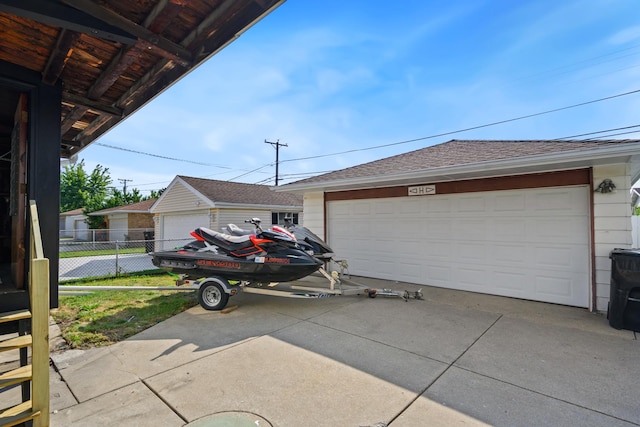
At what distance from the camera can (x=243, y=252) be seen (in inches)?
184

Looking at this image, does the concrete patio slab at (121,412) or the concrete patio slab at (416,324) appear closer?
the concrete patio slab at (121,412)

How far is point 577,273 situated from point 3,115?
8922mm

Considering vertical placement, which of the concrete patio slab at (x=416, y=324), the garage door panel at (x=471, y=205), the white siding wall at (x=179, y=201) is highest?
the white siding wall at (x=179, y=201)

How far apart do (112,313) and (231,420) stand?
3814 mm

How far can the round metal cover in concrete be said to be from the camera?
203cm

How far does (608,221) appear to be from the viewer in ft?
14.8

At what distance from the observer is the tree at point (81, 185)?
30453mm

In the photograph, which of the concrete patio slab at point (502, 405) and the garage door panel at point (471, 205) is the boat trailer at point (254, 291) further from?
the concrete patio slab at point (502, 405)

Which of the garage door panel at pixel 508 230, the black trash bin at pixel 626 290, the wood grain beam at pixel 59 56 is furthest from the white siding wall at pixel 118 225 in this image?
the black trash bin at pixel 626 290

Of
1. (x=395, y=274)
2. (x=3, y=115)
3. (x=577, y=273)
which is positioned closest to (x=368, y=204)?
(x=395, y=274)

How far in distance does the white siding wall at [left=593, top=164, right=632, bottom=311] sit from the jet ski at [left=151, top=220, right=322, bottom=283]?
442 cm

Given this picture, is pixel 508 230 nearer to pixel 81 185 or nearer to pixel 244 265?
pixel 244 265

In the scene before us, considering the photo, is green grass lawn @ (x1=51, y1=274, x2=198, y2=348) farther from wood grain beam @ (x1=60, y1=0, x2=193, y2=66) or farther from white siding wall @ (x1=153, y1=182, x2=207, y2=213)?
white siding wall @ (x1=153, y1=182, x2=207, y2=213)

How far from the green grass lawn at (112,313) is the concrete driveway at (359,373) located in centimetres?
32
